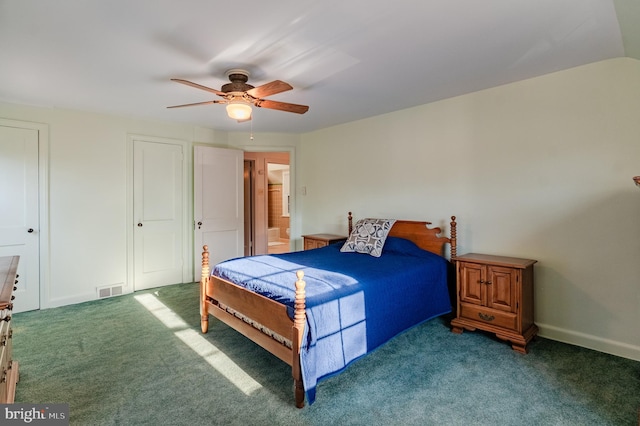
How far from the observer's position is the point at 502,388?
2109 millimetres

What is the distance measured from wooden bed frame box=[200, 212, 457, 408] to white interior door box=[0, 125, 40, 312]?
7.37ft

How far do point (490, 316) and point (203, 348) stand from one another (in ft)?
8.05

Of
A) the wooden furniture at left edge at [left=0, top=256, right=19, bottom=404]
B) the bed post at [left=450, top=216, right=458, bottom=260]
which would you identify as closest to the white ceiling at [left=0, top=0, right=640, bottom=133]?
the bed post at [left=450, top=216, right=458, bottom=260]

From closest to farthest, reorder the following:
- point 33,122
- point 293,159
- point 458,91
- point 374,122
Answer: point 458,91
point 33,122
point 374,122
point 293,159

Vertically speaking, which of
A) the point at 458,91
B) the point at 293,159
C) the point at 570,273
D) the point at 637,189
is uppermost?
the point at 458,91

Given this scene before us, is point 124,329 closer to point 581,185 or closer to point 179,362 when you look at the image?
point 179,362

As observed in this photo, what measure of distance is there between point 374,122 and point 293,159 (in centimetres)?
158

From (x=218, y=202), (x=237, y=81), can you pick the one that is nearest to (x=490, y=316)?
(x=237, y=81)

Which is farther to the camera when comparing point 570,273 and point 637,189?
point 570,273

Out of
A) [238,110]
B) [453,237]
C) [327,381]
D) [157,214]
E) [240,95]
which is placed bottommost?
[327,381]

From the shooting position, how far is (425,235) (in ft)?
11.9

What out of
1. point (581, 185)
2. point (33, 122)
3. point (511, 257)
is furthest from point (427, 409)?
point (33, 122)

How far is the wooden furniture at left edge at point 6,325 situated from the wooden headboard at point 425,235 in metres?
3.28

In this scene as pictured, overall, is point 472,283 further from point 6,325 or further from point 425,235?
point 6,325
